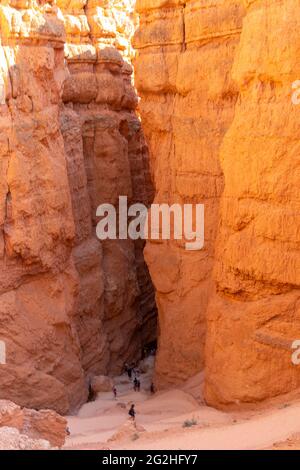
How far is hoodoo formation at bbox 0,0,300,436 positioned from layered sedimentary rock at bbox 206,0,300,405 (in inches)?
0.9

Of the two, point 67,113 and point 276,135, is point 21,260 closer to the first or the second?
point 67,113

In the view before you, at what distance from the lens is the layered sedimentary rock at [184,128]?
41.2 ft

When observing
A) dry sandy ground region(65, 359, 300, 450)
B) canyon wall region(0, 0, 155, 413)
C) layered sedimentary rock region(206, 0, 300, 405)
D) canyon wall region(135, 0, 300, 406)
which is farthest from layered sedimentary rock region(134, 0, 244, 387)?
layered sedimentary rock region(206, 0, 300, 405)

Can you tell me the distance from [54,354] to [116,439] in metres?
5.50

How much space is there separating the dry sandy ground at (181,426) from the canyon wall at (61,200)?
4.21 feet

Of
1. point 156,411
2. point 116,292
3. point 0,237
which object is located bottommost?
point 156,411

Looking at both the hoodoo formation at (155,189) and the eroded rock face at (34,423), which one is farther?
the hoodoo formation at (155,189)

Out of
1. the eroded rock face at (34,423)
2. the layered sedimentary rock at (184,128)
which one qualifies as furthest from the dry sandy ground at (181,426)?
the layered sedimentary rock at (184,128)

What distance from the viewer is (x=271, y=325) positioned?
374 inches

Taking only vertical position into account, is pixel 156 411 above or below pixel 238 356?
below

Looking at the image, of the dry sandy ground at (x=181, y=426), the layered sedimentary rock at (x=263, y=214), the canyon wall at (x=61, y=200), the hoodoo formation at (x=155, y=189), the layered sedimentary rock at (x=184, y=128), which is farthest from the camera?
the layered sedimentary rock at (x=184, y=128)

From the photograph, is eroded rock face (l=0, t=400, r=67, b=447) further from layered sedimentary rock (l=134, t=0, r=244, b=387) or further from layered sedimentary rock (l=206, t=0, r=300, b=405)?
layered sedimentary rock (l=134, t=0, r=244, b=387)

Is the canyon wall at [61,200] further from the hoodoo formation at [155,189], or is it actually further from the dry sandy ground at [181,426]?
the dry sandy ground at [181,426]

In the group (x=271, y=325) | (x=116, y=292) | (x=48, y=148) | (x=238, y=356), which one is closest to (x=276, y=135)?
(x=271, y=325)
